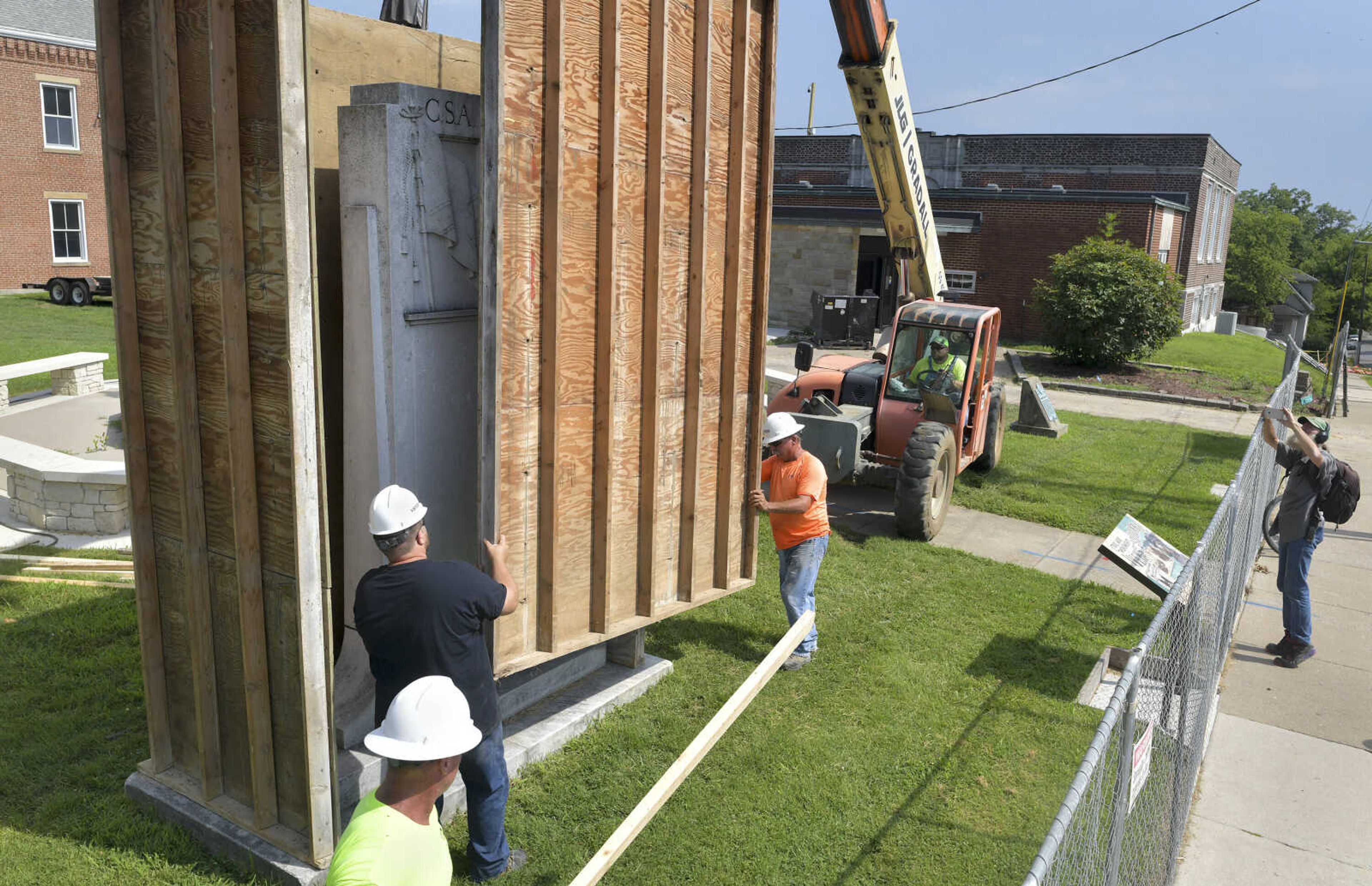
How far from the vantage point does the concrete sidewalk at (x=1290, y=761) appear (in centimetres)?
501

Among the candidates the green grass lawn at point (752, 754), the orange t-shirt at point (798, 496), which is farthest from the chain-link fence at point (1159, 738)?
the orange t-shirt at point (798, 496)

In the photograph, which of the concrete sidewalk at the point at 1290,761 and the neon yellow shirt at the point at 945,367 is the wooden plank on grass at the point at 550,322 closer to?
the concrete sidewalk at the point at 1290,761

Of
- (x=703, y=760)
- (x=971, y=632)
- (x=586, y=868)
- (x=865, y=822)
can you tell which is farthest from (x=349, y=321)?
(x=971, y=632)

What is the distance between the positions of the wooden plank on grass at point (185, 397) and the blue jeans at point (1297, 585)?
7.15 metres

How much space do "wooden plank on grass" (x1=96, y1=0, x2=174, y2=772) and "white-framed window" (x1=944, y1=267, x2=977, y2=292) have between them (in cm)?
2803

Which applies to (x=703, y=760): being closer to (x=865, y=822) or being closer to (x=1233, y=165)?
(x=865, y=822)

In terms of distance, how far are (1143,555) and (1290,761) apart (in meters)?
1.56

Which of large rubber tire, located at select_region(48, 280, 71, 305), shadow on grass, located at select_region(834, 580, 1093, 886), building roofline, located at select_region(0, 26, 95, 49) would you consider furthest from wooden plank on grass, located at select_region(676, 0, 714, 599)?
building roofline, located at select_region(0, 26, 95, 49)

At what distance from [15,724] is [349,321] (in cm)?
301

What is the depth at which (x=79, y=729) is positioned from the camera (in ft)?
17.9

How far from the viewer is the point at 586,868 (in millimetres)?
3623

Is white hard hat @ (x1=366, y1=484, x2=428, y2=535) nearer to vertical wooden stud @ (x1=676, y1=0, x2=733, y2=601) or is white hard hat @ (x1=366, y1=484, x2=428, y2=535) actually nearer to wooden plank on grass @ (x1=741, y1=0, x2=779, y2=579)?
vertical wooden stud @ (x1=676, y1=0, x2=733, y2=601)

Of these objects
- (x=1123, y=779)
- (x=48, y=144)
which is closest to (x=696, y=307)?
(x=1123, y=779)

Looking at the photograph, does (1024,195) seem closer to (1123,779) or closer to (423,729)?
(1123,779)
